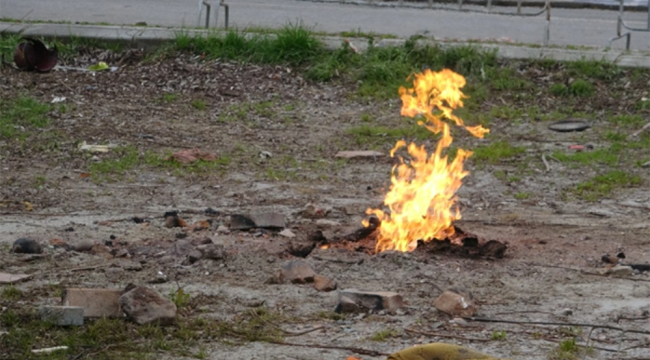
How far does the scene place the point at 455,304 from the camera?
19.2 feet

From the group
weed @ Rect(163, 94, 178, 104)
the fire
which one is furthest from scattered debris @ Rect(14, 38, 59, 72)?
the fire

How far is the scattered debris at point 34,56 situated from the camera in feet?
36.2

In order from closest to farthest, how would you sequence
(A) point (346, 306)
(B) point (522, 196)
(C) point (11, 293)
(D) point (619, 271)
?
(A) point (346, 306)
(C) point (11, 293)
(D) point (619, 271)
(B) point (522, 196)

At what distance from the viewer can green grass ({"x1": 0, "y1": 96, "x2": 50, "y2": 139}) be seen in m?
9.77

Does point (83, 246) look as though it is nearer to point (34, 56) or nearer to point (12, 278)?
point (12, 278)

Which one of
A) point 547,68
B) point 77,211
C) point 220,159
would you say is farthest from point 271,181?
point 547,68

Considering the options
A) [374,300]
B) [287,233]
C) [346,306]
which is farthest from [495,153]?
[346,306]

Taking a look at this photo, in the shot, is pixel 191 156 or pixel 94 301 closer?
pixel 94 301

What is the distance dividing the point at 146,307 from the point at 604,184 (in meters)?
4.75

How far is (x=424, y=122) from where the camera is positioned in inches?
409

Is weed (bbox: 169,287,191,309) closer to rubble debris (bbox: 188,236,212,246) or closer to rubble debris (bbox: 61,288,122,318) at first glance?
rubble debris (bbox: 61,288,122,318)

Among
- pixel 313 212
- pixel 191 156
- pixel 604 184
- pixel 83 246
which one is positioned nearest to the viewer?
pixel 83 246

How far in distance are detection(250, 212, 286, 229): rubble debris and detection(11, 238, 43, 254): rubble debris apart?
1536mm

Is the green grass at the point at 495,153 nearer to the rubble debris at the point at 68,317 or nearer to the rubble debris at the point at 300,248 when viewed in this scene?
the rubble debris at the point at 300,248
